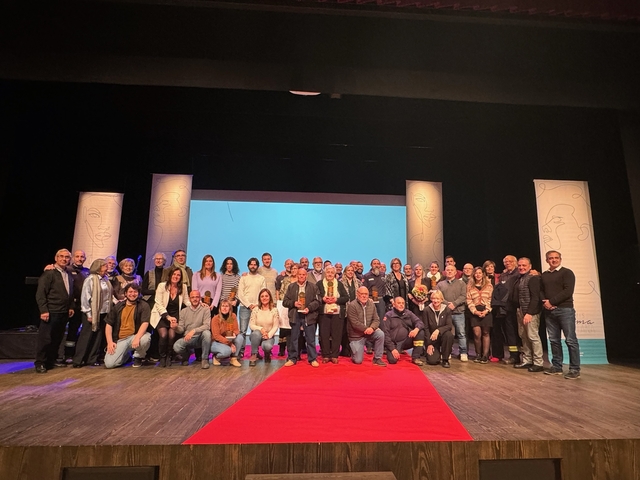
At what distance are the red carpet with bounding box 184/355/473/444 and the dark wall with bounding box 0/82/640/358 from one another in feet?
12.6

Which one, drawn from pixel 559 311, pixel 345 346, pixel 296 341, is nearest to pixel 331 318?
pixel 296 341

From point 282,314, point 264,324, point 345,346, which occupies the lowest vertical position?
point 345,346

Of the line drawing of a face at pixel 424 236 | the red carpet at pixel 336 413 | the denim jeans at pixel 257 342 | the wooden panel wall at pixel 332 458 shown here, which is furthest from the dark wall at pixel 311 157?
the wooden panel wall at pixel 332 458

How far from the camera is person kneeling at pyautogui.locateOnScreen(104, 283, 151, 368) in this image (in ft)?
13.5

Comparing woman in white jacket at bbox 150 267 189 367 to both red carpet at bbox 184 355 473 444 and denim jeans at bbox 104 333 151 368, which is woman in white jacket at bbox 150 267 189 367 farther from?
red carpet at bbox 184 355 473 444

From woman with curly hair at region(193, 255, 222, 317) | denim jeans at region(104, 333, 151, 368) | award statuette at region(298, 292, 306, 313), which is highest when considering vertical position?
woman with curly hair at region(193, 255, 222, 317)

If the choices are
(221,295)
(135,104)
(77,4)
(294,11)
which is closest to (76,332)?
(221,295)

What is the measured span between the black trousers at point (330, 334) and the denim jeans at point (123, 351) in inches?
77.7

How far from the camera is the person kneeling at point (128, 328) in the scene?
162 inches

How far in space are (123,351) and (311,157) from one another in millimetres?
4218

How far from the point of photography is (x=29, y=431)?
2088mm

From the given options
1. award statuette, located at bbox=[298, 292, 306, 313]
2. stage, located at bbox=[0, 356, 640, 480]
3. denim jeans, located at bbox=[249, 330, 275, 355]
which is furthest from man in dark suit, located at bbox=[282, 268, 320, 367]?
stage, located at bbox=[0, 356, 640, 480]

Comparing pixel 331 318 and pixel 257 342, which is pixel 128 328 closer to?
pixel 257 342

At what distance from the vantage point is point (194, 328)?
4234 millimetres
